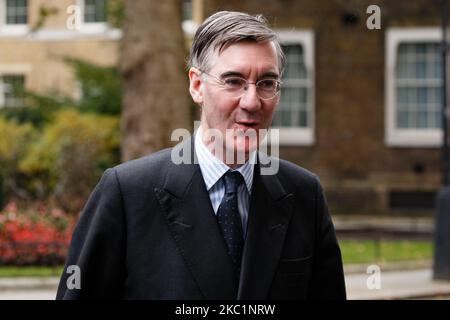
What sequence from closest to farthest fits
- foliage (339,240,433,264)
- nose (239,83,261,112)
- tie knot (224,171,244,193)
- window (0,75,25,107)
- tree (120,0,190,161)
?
nose (239,83,261,112) → tie knot (224,171,244,193) → tree (120,0,190,161) → foliage (339,240,433,264) → window (0,75,25,107)

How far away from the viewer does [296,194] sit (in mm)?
3307

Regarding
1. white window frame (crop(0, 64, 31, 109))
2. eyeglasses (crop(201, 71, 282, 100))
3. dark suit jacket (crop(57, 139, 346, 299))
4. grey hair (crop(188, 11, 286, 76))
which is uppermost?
white window frame (crop(0, 64, 31, 109))

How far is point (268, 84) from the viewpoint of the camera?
10.2ft

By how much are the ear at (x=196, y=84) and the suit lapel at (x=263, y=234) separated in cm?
27

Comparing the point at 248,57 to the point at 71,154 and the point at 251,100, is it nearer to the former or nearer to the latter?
the point at 251,100

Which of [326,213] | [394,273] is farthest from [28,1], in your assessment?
[326,213]

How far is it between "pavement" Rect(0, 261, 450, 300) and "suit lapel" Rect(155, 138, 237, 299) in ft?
32.1

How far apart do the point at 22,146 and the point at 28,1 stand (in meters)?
9.90

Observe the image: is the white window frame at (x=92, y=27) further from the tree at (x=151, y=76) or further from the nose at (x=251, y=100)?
the nose at (x=251, y=100)

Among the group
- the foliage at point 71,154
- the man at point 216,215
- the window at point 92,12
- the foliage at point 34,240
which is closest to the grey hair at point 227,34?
the man at point 216,215

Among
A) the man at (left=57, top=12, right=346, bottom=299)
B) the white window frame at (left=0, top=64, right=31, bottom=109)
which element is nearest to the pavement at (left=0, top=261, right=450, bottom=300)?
the man at (left=57, top=12, right=346, bottom=299)

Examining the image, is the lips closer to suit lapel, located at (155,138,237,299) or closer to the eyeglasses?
the eyeglasses

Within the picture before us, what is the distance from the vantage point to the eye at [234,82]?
3092mm

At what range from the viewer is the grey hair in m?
3.08
